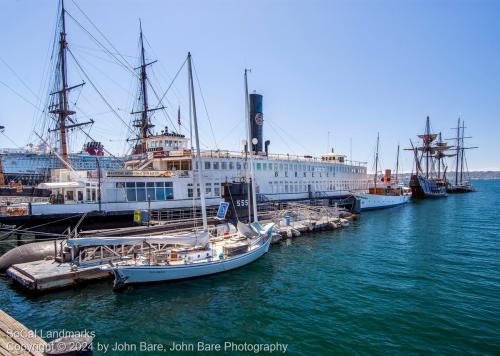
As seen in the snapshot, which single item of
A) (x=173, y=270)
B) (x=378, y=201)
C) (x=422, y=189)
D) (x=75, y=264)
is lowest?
(x=173, y=270)

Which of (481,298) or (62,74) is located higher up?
(62,74)

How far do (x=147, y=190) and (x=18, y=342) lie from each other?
2500 cm

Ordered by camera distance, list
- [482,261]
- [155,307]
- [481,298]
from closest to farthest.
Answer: [155,307]
[481,298]
[482,261]

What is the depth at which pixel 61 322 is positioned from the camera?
43.5 feet

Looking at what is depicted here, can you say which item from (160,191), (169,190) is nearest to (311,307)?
(160,191)

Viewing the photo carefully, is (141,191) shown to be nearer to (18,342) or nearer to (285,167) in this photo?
(285,167)

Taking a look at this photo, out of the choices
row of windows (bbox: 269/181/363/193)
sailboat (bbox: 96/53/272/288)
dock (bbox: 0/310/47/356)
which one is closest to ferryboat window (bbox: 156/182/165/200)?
sailboat (bbox: 96/53/272/288)

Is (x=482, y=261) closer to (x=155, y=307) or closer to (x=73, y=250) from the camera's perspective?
(x=155, y=307)

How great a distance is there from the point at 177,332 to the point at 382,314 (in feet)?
29.4

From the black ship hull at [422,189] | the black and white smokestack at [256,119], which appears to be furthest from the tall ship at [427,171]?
the black and white smokestack at [256,119]

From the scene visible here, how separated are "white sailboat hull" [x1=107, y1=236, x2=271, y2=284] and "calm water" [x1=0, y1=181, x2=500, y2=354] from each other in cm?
51

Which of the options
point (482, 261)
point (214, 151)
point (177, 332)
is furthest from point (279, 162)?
point (177, 332)

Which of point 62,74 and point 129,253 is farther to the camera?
point 62,74

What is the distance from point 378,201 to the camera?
201 ft
